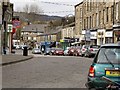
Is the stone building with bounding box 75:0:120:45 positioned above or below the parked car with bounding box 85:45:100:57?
above

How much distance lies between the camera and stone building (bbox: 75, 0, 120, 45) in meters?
46.1

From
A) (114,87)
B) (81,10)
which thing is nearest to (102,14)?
(81,10)

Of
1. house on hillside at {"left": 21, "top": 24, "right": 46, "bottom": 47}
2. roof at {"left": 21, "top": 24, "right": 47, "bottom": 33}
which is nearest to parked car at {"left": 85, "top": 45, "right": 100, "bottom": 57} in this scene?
house on hillside at {"left": 21, "top": 24, "right": 46, "bottom": 47}

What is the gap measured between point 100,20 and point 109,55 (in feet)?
145

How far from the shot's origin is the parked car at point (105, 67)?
8.60 meters

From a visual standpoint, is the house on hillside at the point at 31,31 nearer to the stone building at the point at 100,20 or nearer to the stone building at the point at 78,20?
the stone building at the point at 78,20

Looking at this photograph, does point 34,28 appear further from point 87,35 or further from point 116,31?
point 116,31

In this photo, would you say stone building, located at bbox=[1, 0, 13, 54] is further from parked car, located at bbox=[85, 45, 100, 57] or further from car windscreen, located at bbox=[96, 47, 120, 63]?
car windscreen, located at bbox=[96, 47, 120, 63]

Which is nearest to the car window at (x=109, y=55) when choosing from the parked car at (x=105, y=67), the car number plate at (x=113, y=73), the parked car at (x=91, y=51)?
the parked car at (x=105, y=67)

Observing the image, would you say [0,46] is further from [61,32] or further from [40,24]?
[40,24]

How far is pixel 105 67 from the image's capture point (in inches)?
342

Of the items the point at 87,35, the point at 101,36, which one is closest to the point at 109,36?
the point at 101,36

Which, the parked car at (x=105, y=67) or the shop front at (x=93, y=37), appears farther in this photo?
the shop front at (x=93, y=37)

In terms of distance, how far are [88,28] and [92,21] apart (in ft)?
8.60
